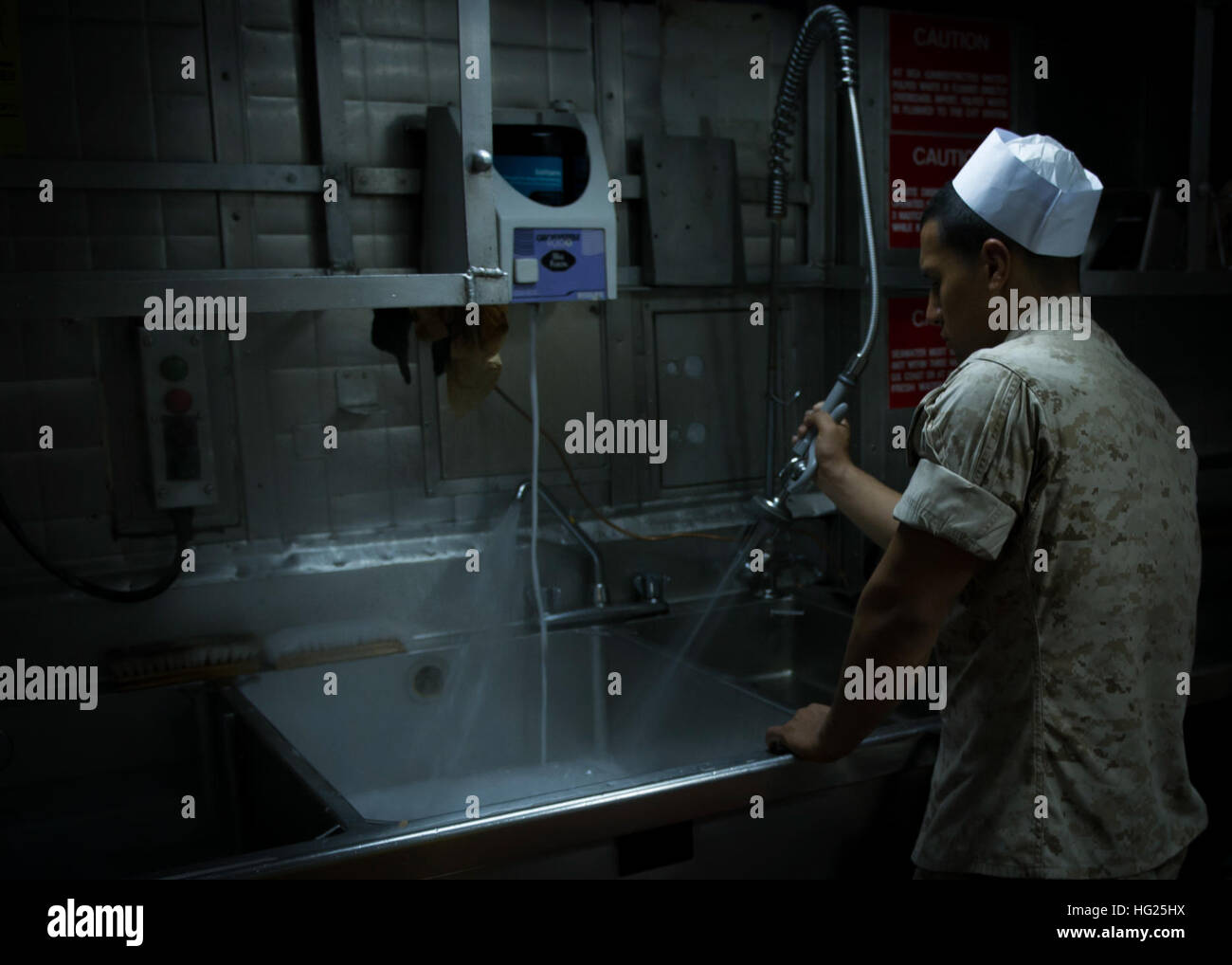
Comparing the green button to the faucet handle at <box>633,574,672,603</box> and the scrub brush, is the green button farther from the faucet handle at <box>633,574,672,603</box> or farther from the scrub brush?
the faucet handle at <box>633,574,672,603</box>

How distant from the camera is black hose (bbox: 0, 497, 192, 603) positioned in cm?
165

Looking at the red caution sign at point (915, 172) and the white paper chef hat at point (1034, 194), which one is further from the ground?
the red caution sign at point (915, 172)

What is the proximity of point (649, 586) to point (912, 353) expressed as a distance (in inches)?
29.3

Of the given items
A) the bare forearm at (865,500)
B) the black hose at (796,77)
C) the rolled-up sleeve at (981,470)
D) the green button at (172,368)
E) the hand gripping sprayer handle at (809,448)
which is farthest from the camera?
the black hose at (796,77)

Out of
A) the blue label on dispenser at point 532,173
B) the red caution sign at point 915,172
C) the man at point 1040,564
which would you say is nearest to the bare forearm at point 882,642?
the man at point 1040,564

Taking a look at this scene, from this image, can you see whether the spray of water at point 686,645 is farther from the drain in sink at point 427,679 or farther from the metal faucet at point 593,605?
the drain in sink at point 427,679

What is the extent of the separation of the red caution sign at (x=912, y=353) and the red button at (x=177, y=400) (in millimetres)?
1352

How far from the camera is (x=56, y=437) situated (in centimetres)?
172

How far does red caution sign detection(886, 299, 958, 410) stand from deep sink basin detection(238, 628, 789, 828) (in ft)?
2.56

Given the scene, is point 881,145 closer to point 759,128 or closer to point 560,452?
point 759,128

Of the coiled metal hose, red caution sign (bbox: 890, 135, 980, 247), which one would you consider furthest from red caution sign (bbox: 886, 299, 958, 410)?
the coiled metal hose

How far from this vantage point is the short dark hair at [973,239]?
1182 millimetres
